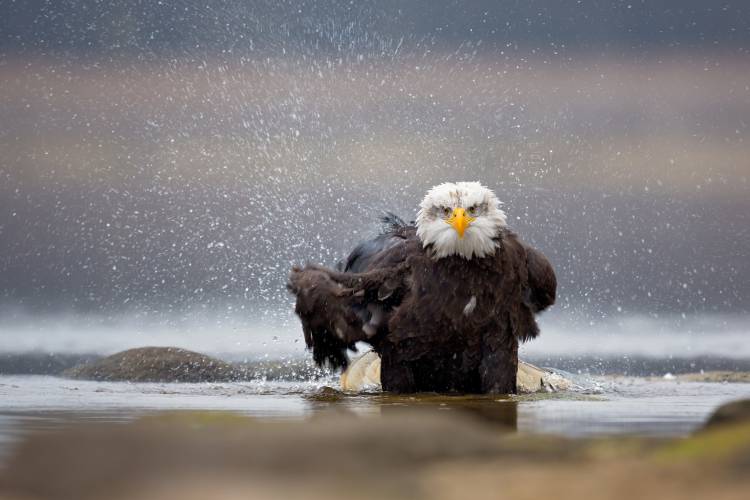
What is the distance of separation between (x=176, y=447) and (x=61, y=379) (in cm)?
1046

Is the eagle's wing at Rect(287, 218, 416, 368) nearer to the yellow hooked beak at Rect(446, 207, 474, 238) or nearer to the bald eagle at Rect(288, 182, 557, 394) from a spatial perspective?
the bald eagle at Rect(288, 182, 557, 394)

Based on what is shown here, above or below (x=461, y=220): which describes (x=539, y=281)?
below

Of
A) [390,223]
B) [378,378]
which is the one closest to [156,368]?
[378,378]

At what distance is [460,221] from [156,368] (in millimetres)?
6121

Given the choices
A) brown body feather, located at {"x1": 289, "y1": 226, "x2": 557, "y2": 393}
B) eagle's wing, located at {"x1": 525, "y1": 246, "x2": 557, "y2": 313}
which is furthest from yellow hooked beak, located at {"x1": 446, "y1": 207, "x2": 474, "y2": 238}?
eagle's wing, located at {"x1": 525, "y1": 246, "x2": 557, "y2": 313}

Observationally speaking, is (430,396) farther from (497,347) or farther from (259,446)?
(259,446)

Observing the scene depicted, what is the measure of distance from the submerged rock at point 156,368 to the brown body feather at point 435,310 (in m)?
3.94

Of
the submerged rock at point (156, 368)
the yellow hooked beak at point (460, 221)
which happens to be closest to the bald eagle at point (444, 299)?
the yellow hooked beak at point (460, 221)

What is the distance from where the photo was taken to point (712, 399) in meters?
9.30

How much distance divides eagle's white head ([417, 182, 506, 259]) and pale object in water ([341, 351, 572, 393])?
158cm

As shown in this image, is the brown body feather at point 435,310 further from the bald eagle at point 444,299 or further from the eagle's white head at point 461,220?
the eagle's white head at point 461,220

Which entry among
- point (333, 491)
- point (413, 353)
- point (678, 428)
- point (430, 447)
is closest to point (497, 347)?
point (413, 353)

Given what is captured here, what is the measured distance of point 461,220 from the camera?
30.4ft

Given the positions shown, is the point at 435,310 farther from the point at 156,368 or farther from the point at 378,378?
the point at 156,368
